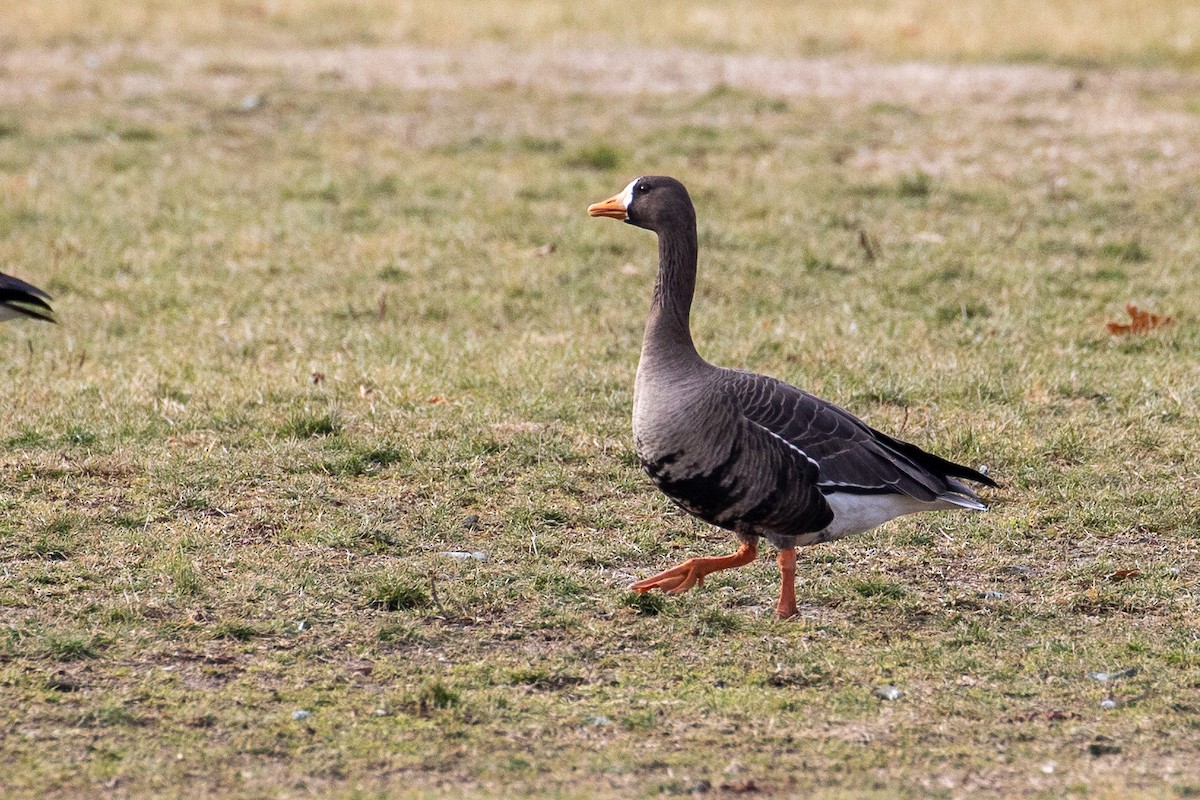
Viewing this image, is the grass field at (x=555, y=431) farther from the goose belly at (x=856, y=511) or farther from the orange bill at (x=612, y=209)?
the orange bill at (x=612, y=209)

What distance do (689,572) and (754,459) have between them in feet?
2.08

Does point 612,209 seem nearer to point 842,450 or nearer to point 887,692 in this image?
point 842,450

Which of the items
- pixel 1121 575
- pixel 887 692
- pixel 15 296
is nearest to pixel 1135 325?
pixel 1121 575

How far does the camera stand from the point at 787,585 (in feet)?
19.5

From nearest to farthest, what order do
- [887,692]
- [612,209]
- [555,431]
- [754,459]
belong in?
[887,692], [754,459], [612,209], [555,431]

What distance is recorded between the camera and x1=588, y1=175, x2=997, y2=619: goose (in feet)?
18.6

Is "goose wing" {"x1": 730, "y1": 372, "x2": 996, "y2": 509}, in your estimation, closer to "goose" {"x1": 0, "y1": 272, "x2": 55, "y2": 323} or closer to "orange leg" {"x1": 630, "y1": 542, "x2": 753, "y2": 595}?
"orange leg" {"x1": 630, "y1": 542, "x2": 753, "y2": 595}

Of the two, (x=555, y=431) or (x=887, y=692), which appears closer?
(x=887, y=692)

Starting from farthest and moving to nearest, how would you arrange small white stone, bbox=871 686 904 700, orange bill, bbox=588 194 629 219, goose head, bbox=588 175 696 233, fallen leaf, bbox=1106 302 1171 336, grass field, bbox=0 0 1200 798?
fallen leaf, bbox=1106 302 1171 336 < orange bill, bbox=588 194 629 219 < goose head, bbox=588 175 696 233 < small white stone, bbox=871 686 904 700 < grass field, bbox=0 0 1200 798

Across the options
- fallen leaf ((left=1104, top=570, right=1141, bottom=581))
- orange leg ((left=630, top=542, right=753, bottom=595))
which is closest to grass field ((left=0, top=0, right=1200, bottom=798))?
fallen leaf ((left=1104, top=570, right=1141, bottom=581))

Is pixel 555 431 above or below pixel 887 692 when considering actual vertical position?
above

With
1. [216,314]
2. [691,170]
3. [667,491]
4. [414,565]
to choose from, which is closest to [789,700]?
[667,491]

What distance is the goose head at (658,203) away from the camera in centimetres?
622

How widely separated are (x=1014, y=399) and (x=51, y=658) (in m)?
5.39
